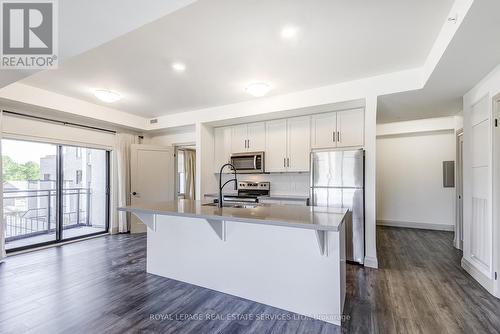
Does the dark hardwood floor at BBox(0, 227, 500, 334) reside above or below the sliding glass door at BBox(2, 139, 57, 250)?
below

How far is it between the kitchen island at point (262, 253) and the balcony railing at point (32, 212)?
113 inches

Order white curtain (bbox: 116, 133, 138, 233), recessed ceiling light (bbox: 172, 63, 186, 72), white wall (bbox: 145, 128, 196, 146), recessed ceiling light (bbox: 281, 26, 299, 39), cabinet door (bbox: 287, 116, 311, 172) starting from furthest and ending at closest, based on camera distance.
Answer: white wall (bbox: 145, 128, 196, 146), white curtain (bbox: 116, 133, 138, 233), cabinet door (bbox: 287, 116, 311, 172), recessed ceiling light (bbox: 172, 63, 186, 72), recessed ceiling light (bbox: 281, 26, 299, 39)

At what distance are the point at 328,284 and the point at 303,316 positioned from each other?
1.31 ft

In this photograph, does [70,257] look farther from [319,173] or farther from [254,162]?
[319,173]

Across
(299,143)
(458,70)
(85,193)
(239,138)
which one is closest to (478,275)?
(458,70)

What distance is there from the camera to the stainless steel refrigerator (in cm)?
337

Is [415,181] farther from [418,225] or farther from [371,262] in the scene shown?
[371,262]

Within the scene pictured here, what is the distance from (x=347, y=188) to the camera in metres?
3.46

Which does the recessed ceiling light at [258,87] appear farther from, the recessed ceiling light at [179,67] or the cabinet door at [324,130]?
the cabinet door at [324,130]

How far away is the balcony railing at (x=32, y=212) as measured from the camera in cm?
414

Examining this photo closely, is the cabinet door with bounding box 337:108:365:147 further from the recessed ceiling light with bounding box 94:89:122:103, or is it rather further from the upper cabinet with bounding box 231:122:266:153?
the recessed ceiling light with bounding box 94:89:122:103

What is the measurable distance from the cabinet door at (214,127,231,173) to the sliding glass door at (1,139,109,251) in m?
2.45

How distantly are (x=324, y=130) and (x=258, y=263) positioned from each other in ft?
→ 8.53

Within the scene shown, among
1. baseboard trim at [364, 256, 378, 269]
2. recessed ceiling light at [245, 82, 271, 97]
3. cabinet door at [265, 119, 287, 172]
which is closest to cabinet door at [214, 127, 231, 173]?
cabinet door at [265, 119, 287, 172]
